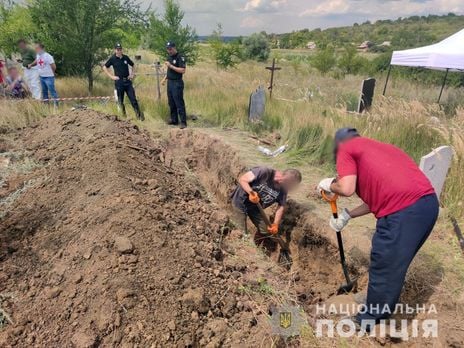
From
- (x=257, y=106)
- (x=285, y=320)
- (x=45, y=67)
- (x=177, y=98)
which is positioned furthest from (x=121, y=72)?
(x=285, y=320)

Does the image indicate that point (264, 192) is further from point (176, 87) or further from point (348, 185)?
point (176, 87)

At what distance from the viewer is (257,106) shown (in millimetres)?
8180

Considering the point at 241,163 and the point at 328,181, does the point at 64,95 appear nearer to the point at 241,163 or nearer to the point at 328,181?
the point at 241,163

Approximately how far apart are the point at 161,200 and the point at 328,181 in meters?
2.01

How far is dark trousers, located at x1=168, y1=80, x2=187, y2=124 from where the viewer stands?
7.77 metres

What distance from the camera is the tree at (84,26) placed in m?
10.5

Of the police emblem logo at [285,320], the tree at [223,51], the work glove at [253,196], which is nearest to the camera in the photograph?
the police emblem logo at [285,320]

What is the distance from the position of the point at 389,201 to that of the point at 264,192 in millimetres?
2214

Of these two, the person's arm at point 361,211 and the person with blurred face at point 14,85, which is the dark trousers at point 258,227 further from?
the person with blurred face at point 14,85

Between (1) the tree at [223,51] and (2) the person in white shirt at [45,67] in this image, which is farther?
(1) the tree at [223,51]

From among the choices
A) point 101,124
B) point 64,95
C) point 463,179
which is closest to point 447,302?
point 463,179

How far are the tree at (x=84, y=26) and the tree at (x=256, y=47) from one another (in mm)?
25270

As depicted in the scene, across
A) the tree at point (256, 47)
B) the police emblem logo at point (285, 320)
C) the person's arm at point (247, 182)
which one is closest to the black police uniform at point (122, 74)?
the person's arm at point (247, 182)

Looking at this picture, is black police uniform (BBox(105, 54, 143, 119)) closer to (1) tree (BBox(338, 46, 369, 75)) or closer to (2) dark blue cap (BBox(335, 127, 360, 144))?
(2) dark blue cap (BBox(335, 127, 360, 144))
